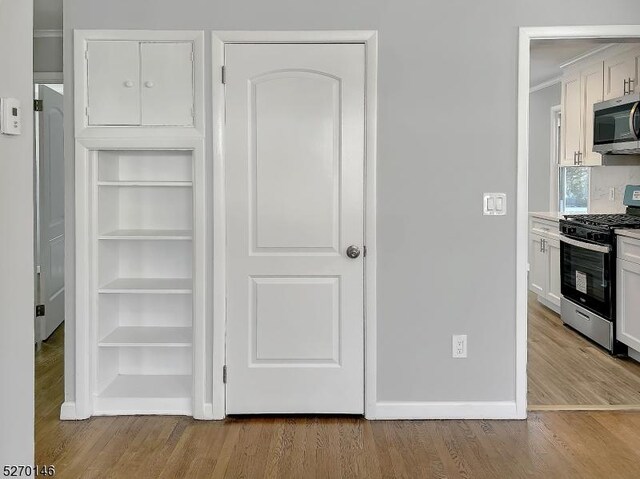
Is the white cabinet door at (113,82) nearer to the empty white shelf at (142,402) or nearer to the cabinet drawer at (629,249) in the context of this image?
the empty white shelf at (142,402)

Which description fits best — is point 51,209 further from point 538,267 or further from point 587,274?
point 538,267

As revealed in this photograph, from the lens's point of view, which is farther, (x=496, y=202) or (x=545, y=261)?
(x=545, y=261)

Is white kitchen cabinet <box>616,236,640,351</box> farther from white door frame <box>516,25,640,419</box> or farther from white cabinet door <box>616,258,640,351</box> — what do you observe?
white door frame <box>516,25,640,419</box>

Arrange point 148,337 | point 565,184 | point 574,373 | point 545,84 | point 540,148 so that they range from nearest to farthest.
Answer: point 148,337 → point 574,373 → point 565,184 → point 545,84 → point 540,148

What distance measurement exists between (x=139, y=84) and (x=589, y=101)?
4.09m

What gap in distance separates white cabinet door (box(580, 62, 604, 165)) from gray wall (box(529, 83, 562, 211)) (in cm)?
197

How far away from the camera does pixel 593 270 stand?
16.3 feet

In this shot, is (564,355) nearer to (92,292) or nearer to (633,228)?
(633,228)

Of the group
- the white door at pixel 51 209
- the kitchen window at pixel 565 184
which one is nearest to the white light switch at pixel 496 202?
the white door at pixel 51 209

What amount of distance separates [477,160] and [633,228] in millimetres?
1817
